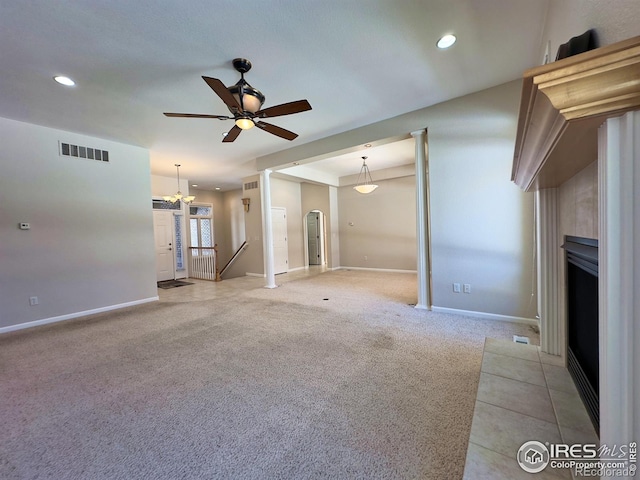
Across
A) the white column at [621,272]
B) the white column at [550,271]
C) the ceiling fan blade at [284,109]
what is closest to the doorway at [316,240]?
the ceiling fan blade at [284,109]

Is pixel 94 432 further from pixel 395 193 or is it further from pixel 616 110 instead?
pixel 395 193

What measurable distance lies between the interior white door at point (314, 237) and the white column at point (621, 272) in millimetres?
9538

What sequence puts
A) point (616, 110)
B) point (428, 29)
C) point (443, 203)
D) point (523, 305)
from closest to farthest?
point (616, 110) → point (428, 29) → point (523, 305) → point (443, 203)

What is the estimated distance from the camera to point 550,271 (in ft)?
6.01

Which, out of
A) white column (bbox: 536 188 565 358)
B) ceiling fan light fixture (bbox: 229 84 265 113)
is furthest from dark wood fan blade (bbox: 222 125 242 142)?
white column (bbox: 536 188 565 358)

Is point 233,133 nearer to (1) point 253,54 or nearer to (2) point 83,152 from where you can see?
(1) point 253,54

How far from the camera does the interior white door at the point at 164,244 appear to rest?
722 centimetres

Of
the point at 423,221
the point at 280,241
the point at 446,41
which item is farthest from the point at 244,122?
the point at 280,241

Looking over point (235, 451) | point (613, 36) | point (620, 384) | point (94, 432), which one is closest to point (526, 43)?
point (613, 36)

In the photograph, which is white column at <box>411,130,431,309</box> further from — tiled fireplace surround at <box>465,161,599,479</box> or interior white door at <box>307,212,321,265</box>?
interior white door at <box>307,212,321,265</box>

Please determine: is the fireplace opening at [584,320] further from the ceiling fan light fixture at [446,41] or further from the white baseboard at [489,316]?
the ceiling fan light fixture at [446,41]

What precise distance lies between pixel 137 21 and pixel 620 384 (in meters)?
3.34

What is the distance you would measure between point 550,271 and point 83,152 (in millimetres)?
6292

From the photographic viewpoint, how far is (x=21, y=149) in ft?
12.2
